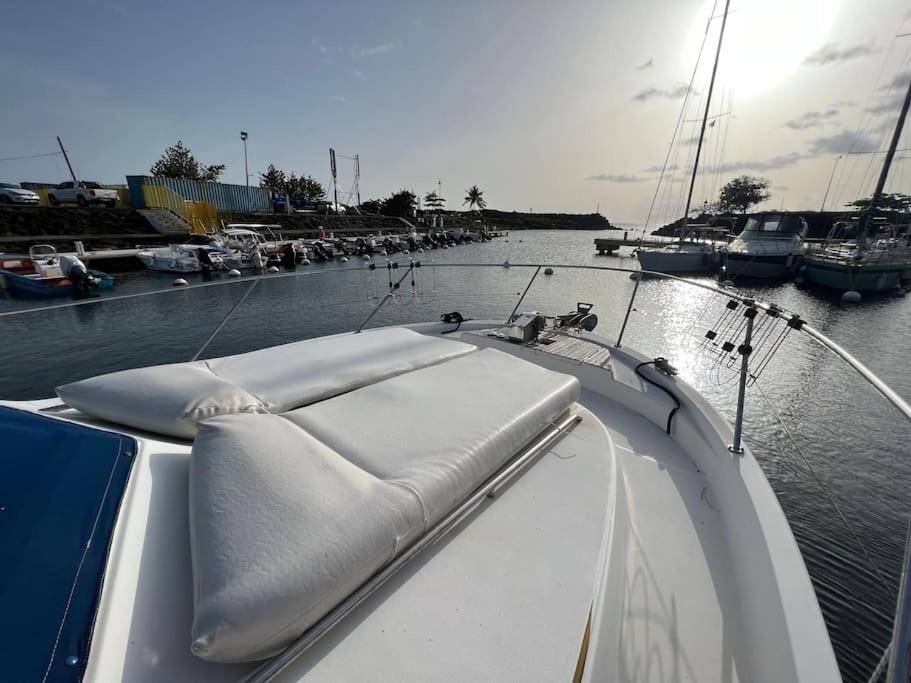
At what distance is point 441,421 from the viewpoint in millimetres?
1596

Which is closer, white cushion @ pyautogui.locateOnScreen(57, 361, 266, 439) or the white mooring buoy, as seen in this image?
white cushion @ pyautogui.locateOnScreen(57, 361, 266, 439)

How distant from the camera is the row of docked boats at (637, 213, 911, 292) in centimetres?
1612

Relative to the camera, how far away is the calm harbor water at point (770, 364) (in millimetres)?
3334

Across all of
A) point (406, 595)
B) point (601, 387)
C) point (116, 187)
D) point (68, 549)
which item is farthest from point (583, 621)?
point (116, 187)

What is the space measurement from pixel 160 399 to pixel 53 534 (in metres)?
0.66

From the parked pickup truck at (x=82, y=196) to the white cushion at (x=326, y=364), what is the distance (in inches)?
1301

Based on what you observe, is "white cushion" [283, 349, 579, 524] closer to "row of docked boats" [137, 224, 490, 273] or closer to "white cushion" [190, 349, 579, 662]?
"white cushion" [190, 349, 579, 662]

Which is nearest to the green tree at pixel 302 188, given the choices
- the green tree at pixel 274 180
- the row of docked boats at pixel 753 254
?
the green tree at pixel 274 180

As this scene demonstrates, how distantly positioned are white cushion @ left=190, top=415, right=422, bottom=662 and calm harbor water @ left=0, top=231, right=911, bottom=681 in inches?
64.8

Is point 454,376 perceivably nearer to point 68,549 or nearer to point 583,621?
point 583,621

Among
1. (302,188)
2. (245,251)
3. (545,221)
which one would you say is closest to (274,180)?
(302,188)

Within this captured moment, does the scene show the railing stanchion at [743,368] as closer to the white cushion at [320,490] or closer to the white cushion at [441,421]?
the white cushion at [441,421]

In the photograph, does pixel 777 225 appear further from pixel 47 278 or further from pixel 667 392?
pixel 47 278

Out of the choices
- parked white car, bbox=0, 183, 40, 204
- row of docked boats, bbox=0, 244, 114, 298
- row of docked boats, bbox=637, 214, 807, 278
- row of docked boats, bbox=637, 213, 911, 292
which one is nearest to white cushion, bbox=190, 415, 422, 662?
Result: row of docked boats, bbox=0, 244, 114, 298
